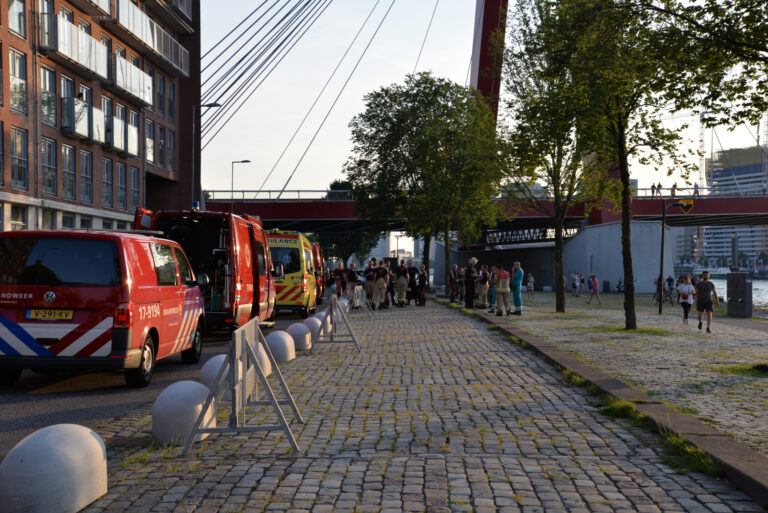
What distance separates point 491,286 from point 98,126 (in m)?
17.0

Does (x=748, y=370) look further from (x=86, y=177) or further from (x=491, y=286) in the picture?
(x=86, y=177)

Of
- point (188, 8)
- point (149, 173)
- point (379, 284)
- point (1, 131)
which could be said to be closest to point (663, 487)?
point (379, 284)

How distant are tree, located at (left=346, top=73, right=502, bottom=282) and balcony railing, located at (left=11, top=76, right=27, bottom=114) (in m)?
16.1

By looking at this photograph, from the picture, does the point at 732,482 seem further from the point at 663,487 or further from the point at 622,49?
the point at 622,49

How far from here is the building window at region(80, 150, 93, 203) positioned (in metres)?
32.4

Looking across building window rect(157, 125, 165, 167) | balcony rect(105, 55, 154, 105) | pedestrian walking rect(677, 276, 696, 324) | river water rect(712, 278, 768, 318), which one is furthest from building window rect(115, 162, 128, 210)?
river water rect(712, 278, 768, 318)

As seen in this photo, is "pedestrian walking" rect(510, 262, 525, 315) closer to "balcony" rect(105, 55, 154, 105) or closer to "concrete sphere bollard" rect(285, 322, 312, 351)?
"concrete sphere bollard" rect(285, 322, 312, 351)

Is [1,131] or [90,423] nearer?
[90,423]

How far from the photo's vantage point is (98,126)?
3297cm

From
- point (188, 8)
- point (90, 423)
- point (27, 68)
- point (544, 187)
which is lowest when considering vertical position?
point (90, 423)

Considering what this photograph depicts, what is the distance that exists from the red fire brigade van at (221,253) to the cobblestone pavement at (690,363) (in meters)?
5.79

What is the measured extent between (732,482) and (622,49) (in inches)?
399

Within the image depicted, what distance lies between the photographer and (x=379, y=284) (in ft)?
96.4

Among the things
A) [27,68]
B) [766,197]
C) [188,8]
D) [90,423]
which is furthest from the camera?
[766,197]
